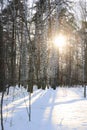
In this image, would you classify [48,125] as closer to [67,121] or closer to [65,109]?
[67,121]

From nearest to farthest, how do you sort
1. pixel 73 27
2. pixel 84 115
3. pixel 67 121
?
pixel 67 121 → pixel 84 115 → pixel 73 27

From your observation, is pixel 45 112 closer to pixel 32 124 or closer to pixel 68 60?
pixel 32 124

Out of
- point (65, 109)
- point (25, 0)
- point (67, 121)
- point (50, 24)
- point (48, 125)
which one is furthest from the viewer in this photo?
point (50, 24)

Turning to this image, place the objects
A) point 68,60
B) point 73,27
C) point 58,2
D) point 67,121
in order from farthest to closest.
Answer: point 68,60 < point 73,27 < point 58,2 < point 67,121

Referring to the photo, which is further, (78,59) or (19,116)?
(78,59)

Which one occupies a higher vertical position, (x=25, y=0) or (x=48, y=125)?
(x=25, y=0)

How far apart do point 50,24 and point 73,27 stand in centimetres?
578

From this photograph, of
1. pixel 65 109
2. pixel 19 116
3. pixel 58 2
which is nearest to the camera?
pixel 19 116

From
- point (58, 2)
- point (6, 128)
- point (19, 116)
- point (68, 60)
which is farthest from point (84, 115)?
point (68, 60)

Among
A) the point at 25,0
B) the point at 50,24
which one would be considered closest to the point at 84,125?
the point at 25,0

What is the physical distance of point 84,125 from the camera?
26.7ft

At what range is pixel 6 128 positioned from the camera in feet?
24.8

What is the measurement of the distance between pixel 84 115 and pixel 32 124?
7.47ft

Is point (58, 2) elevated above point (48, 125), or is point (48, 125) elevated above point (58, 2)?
point (58, 2)
